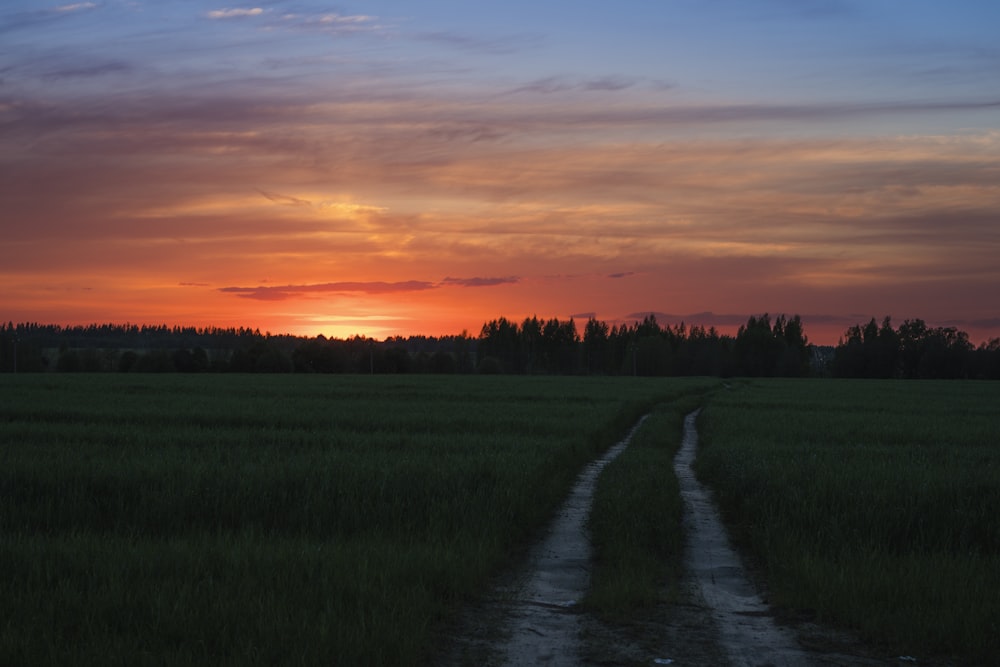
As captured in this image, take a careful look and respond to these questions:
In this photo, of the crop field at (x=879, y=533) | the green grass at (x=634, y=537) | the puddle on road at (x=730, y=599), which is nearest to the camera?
the puddle on road at (x=730, y=599)

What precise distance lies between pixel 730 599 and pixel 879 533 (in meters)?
3.84

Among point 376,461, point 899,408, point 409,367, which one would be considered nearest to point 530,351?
point 409,367

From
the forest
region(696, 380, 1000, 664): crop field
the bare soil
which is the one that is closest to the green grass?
the bare soil

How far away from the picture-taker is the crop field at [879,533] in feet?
25.0

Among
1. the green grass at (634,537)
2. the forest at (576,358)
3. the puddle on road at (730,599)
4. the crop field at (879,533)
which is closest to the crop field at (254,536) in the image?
the green grass at (634,537)

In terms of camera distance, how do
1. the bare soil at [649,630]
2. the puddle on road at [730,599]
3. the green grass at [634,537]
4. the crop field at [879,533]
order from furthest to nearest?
the green grass at [634,537] → the crop field at [879,533] → the puddle on road at [730,599] → the bare soil at [649,630]

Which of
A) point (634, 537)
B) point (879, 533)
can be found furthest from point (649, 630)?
point (879, 533)

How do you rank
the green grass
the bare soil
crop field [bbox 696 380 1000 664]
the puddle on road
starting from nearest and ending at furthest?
the bare soil → the puddle on road → crop field [bbox 696 380 1000 664] → the green grass

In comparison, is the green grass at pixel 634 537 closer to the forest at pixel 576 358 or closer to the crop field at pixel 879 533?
the crop field at pixel 879 533

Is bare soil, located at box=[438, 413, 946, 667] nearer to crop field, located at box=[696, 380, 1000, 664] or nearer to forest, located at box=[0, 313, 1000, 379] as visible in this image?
crop field, located at box=[696, 380, 1000, 664]

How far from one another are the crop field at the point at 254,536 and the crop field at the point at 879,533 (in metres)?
3.26

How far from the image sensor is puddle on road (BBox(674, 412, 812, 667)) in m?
6.88

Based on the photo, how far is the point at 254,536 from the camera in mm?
10875

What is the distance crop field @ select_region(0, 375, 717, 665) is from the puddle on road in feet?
7.59
